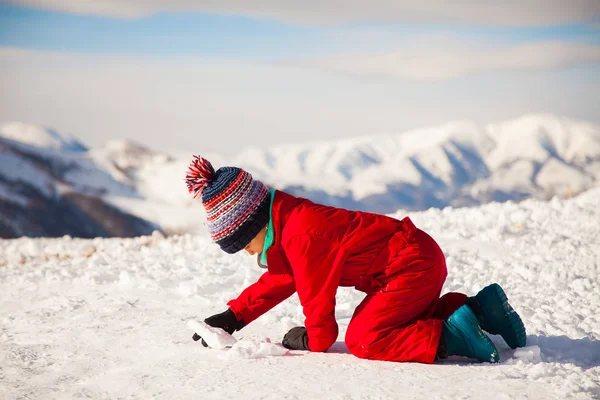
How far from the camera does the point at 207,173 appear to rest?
252 cm

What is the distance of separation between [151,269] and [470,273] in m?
2.47

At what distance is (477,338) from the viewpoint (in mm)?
2389

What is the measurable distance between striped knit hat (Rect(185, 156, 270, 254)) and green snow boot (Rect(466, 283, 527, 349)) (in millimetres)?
1043

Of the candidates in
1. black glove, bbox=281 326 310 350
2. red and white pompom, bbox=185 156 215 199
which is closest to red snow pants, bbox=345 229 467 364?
black glove, bbox=281 326 310 350

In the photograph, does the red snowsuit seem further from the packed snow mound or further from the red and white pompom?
the packed snow mound

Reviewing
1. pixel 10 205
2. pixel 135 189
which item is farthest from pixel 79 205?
pixel 135 189

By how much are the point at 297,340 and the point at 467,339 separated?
770 millimetres

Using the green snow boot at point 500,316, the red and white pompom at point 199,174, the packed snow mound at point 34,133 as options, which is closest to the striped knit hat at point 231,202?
the red and white pompom at point 199,174

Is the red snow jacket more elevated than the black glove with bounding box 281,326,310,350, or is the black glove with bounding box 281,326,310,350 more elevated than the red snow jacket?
the red snow jacket

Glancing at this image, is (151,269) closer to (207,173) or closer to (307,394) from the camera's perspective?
(207,173)

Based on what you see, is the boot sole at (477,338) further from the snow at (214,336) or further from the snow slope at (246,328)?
the snow at (214,336)

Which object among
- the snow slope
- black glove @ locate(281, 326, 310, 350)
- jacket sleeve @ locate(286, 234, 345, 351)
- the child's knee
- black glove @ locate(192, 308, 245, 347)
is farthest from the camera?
black glove @ locate(192, 308, 245, 347)

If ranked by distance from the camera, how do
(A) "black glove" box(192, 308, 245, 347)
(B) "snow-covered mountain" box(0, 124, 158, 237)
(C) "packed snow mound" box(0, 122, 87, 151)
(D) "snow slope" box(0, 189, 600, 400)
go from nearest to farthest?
(D) "snow slope" box(0, 189, 600, 400)
(A) "black glove" box(192, 308, 245, 347)
(B) "snow-covered mountain" box(0, 124, 158, 237)
(C) "packed snow mound" box(0, 122, 87, 151)

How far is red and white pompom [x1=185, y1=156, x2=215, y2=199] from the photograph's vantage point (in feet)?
8.22
